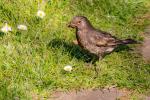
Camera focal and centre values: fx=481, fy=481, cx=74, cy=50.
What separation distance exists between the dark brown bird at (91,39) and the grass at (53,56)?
Result: 0.84 ft

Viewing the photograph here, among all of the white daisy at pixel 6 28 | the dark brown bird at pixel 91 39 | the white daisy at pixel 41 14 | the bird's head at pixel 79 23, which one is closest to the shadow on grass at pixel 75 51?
the dark brown bird at pixel 91 39

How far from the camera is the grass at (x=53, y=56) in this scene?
6.27m

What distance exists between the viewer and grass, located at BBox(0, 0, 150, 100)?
6.27 m

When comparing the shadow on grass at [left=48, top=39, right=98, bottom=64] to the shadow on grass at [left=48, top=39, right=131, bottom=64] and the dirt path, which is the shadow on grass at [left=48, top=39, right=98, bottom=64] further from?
the dirt path

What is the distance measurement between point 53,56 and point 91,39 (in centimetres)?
58

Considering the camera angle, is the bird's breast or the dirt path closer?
the dirt path

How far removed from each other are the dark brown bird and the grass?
26 centimetres

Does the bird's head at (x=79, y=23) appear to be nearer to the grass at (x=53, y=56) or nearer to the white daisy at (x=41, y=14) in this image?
the grass at (x=53, y=56)

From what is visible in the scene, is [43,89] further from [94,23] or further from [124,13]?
[124,13]

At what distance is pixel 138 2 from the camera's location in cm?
859

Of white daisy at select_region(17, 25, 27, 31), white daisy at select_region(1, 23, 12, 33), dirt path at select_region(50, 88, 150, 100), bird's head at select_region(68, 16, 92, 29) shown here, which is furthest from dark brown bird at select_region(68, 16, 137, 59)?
white daisy at select_region(1, 23, 12, 33)

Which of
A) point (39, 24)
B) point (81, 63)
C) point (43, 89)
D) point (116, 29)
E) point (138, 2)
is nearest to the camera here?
point (43, 89)

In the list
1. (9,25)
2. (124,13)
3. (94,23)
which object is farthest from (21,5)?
(124,13)

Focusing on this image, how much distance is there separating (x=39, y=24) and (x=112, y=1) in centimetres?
162
